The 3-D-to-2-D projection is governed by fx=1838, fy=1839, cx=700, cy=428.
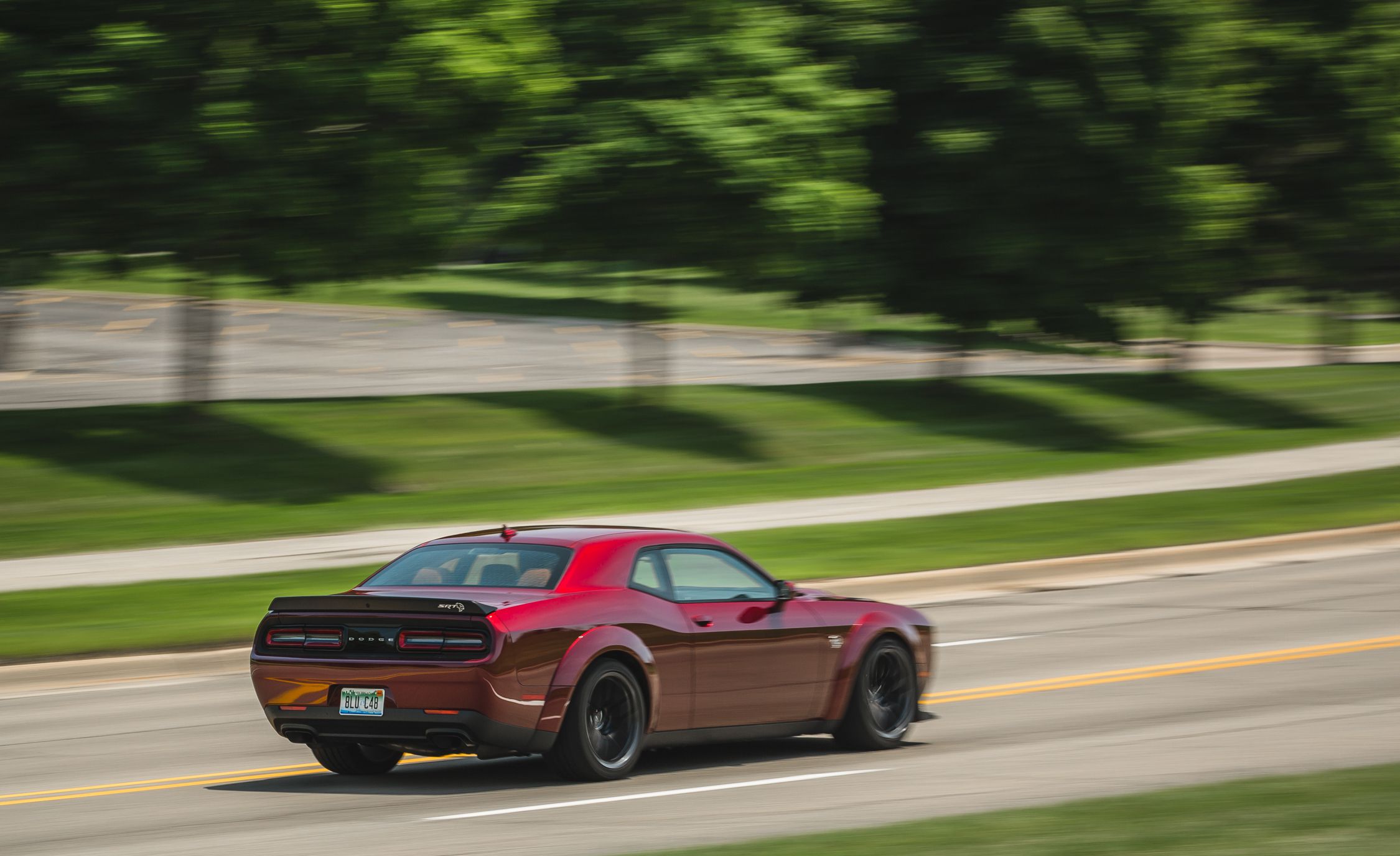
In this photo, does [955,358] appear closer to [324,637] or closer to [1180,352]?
[1180,352]

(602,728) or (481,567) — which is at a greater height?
(481,567)

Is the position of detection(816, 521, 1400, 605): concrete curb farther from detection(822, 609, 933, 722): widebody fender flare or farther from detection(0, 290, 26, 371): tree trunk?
detection(0, 290, 26, 371): tree trunk

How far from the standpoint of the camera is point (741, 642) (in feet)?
32.6

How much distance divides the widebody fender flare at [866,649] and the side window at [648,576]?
133 cm

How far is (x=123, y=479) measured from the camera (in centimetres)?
2348

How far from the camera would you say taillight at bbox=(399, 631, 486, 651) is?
8672mm

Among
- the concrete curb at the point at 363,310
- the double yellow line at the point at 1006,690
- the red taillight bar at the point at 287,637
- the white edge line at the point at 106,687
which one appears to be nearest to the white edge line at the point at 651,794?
the red taillight bar at the point at 287,637

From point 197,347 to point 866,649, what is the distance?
18.8 m

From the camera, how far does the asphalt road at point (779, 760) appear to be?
795cm

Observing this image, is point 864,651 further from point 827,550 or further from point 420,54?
point 420,54

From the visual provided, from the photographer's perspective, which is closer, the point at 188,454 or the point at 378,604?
the point at 378,604

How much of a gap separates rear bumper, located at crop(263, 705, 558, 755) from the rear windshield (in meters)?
0.83

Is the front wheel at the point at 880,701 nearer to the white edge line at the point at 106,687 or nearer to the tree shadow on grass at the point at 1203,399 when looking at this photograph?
the white edge line at the point at 106,687

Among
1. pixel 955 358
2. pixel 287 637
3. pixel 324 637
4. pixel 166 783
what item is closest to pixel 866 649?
pixel 324 637
